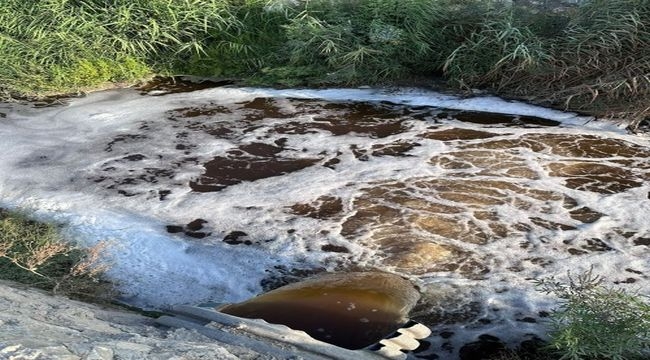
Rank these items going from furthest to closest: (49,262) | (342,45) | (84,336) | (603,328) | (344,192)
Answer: (342,45), (344,192), (49,262), (603,328), (84,336)

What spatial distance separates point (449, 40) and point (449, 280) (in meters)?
3.73

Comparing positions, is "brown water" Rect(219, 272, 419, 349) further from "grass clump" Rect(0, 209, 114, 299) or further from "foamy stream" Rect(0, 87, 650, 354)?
"grass clump" Rect(0, 209, 114, 299)

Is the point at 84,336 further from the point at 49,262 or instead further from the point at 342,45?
the point at 342,45

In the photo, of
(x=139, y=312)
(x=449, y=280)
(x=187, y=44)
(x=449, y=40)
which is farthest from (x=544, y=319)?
(x=187, y=44)

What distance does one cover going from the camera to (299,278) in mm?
3965

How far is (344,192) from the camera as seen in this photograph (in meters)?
4.98

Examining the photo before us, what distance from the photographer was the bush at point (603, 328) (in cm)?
281

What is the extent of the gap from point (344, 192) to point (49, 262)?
195 centimetres

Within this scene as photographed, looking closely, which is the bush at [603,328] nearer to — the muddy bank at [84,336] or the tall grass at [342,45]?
the muddy bank at [84,336]

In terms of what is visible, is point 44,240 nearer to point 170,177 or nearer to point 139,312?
point 139,312

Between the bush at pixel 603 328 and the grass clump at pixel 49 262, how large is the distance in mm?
2245

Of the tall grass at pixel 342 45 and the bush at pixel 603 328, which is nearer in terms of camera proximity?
the bush at pixel 603 328

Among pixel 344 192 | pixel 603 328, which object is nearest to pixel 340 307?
pixel 603 328

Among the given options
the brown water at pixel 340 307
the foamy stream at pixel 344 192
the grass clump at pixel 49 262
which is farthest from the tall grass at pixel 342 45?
the brown water at pixel 340 307
